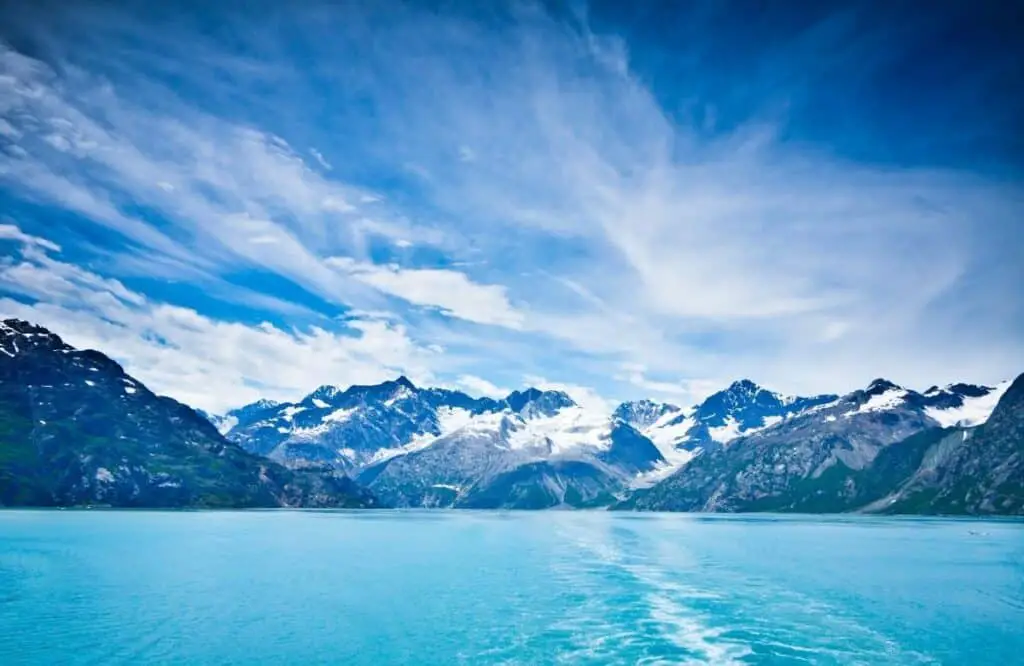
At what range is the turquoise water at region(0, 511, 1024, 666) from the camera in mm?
56500

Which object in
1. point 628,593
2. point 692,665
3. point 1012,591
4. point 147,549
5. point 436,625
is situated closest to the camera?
point 692,665

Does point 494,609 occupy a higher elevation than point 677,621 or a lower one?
lower

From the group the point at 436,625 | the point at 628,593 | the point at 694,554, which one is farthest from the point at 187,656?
the point at 694,554

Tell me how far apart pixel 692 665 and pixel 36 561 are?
11466 cm

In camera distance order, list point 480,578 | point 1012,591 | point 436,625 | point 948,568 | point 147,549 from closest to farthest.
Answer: point 436,625, point 1012,591, point 480,578, point 948,568, point 147,549

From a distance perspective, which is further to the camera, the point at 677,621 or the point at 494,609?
the point at 494,609

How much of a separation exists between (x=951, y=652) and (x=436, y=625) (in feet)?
153

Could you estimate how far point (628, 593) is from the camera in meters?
90.3

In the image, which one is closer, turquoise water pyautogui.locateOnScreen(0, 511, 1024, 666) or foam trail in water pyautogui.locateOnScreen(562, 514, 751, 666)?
turquoise water pyautogui.locateOnScreen(0, 511, 1024, 666)

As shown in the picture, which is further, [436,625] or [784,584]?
[784,584]

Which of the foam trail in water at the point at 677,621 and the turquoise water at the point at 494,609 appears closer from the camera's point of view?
the turquoise water at the point at 494,609

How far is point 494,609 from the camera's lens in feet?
250

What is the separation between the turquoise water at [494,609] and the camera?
56500 mm

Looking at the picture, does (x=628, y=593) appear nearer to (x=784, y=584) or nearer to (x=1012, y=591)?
(x=784, y=584)
